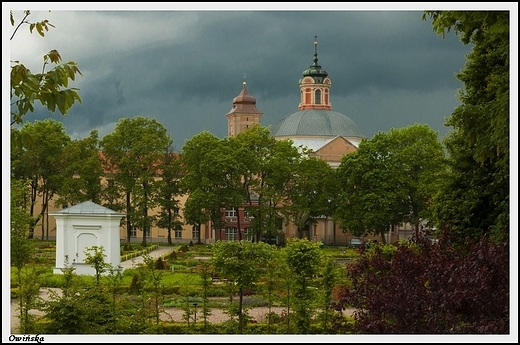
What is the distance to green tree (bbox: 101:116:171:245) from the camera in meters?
37.7

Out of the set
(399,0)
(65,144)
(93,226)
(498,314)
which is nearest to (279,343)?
(399,0)

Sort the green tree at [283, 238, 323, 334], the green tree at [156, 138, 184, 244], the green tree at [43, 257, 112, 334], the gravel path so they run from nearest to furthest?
the green tree at [43, 257, 112, 334] → the green tree at [283, 238, 323, 334] → the gravel path → the green tree at [156, 138, 184, 244]

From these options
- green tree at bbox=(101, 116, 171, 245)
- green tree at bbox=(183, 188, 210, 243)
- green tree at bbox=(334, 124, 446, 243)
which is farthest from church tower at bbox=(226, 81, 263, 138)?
green tree at bbox=(183, 188, 210, 243)

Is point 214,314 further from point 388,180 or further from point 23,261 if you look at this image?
point 388,180

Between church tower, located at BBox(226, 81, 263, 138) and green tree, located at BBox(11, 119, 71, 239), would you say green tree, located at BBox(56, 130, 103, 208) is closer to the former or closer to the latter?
green tree, located at BBox(11, 119, 71, 239)

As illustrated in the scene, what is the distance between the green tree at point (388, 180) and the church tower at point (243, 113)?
92.9ft

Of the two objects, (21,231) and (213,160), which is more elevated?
(213,160)

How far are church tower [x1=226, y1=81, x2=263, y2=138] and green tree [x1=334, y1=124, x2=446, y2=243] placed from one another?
92.9 feet

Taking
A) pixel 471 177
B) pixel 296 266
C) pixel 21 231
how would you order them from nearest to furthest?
pixel 296 266, pixel 471 177, pixel 21 231

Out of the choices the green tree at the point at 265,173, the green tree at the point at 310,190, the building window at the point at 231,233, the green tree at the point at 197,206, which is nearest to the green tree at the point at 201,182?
the green tree at the point at 197,206

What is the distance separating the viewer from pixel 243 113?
66000mm

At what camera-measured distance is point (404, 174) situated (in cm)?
3719

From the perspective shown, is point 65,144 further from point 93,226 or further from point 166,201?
point 93,226

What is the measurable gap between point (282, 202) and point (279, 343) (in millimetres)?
34344
